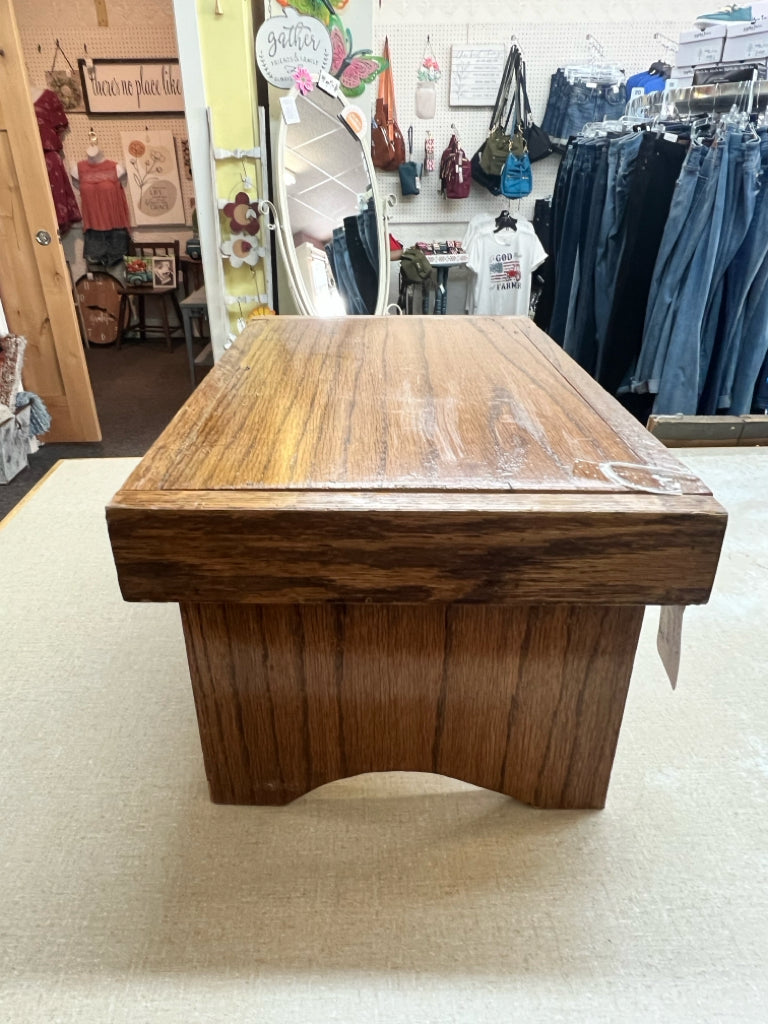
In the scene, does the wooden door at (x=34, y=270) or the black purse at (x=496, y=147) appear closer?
the wooden door at (x=34, y=270)

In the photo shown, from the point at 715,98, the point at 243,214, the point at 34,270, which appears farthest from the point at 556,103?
the point at 34,270

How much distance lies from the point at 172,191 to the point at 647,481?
13.4 feet

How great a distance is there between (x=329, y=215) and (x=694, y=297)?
1.15 meters

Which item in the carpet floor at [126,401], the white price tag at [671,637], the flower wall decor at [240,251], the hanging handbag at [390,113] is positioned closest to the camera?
the white price tag at [671,637]

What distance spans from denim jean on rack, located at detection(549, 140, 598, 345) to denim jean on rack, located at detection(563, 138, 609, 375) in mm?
13

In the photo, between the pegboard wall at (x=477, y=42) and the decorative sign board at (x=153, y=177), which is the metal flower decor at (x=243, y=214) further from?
the decorative sign board at (x=153, y=177)

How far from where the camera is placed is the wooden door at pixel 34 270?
1.91 m

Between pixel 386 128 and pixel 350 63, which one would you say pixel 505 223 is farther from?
pixel 350 63

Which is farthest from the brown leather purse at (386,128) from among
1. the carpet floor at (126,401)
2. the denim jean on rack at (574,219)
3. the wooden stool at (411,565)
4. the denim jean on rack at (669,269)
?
the wooden stool at (411,565)

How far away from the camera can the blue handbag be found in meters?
2.43

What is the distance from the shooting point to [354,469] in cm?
54

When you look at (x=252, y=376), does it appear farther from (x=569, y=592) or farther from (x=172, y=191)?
(x=172, y=191)

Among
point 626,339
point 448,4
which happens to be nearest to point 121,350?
point 448,4

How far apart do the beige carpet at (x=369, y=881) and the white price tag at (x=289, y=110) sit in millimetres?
1769
